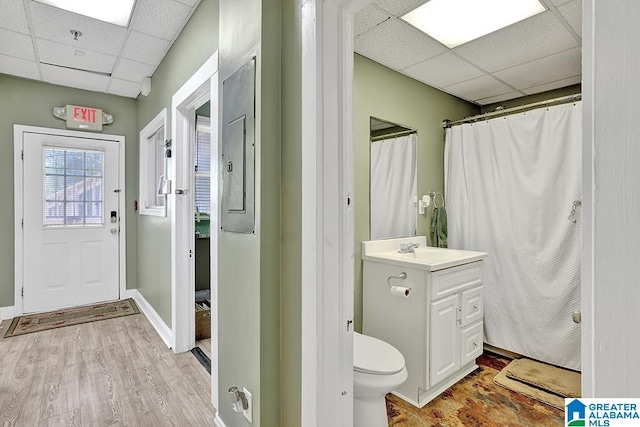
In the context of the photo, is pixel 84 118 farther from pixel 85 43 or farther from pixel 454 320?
pixel 454 320

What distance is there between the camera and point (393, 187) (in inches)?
105

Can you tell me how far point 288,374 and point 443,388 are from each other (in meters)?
1.33

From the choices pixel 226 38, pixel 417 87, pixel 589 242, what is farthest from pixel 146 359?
pixel 417 87

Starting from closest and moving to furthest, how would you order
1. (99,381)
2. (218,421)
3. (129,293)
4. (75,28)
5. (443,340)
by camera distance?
(218,421) < (443,340) < (99,381) < (75,28) < (129,293)

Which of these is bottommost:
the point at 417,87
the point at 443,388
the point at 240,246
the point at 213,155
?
the point at 443,388

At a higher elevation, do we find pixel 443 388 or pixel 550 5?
→ pixel 550 5

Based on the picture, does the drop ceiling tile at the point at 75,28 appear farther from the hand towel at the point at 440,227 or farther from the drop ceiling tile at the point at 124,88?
the hand towel at the point at 440,227

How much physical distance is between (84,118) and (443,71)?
374 centimetres

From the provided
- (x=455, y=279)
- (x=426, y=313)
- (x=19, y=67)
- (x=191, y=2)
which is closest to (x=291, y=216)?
(x=426, y=313)

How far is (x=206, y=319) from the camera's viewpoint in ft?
9.63

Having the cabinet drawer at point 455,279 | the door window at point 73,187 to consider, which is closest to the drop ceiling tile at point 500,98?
the cabinet drawer at point 455,279

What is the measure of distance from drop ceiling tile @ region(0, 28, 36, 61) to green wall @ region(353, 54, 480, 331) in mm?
2595

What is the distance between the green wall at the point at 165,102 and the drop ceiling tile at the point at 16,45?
0.93 meters

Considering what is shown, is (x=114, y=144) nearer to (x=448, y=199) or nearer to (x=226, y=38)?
(x=226, y=38)
